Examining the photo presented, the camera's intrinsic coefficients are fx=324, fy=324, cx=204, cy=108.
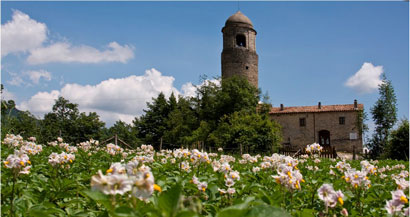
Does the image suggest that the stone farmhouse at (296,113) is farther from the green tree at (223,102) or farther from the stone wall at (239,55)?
the green tree at (223,102)

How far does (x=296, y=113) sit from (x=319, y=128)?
124 inches

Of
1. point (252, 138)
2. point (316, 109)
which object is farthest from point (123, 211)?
point (316, 109)

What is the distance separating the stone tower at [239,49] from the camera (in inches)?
1411

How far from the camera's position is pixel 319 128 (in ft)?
125

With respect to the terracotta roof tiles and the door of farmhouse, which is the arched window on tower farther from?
the door of farmhouse

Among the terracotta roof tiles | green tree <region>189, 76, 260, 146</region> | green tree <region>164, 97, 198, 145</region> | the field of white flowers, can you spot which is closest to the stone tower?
green tree <region>189, 76, 260, 146</region>

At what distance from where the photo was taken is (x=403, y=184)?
2336mm

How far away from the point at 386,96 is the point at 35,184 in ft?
103

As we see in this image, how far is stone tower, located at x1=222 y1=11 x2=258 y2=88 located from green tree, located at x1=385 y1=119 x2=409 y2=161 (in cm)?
1796

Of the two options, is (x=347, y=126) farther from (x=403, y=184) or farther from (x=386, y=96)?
(x=403, y=184)

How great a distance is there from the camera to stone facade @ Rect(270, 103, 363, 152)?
37062mm

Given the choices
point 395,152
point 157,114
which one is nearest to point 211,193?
point 395,152

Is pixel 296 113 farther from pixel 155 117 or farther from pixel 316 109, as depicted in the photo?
pixel 155 117

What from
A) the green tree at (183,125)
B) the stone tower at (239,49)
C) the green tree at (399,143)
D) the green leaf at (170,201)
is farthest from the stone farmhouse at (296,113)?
the green leaf at (170,201)
